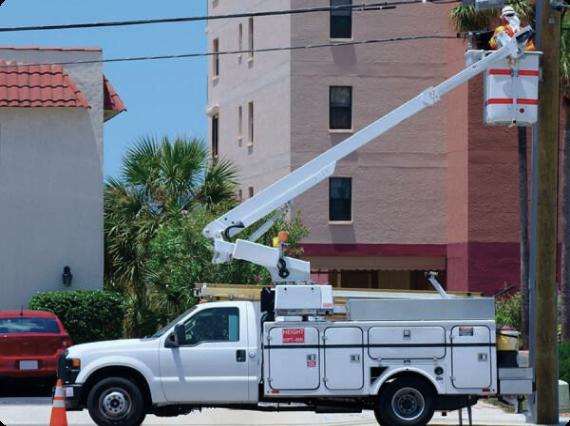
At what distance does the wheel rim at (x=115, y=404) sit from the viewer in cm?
1933

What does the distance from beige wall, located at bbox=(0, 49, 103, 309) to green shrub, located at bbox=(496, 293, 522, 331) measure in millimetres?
10222

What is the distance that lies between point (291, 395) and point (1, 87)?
14752 millimetres

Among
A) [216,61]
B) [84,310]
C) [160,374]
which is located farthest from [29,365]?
[216,61]

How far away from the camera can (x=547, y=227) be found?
2064cm

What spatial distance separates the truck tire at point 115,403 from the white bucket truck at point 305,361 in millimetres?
14

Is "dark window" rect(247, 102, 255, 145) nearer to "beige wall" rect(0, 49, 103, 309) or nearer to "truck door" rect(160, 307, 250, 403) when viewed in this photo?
"beige wall" rect(0, 49, 103, 309)

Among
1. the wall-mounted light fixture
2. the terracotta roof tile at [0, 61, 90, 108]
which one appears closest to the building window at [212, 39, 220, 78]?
the terracotta roof tile at [0, 61, 90, 108]

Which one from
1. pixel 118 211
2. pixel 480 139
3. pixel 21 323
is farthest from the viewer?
pixel 480 139

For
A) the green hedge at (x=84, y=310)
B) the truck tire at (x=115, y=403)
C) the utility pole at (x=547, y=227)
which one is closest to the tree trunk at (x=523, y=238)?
the green hedge at (x=84, y=310)

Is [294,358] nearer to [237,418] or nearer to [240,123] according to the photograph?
[237,418]

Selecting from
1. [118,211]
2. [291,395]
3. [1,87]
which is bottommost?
[291,395]

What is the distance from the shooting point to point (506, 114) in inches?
784

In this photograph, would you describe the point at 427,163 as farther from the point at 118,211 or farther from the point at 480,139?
the point at 118,211

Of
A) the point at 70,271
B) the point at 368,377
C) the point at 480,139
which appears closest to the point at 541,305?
the point at 368,377
